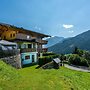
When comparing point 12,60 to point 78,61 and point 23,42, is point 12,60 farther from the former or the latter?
point 78,61

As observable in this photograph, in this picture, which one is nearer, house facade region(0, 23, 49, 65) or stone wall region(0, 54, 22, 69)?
stone wall region(0, 54, 22, 69)

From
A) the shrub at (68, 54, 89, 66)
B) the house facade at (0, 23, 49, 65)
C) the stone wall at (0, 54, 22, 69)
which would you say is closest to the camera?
the stone wall at (0, 54, 22, 69)

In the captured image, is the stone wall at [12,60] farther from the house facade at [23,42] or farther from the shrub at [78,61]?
the shrub at [78,61]

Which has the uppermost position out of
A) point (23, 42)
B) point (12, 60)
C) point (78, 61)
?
point (23, 42)

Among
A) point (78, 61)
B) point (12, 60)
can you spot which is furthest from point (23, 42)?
point (12, 60)

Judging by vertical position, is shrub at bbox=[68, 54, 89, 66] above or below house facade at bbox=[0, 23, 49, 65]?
below

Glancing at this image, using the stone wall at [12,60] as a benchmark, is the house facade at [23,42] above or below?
above

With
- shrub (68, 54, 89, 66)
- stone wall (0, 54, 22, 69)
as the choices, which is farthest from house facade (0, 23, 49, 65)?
stone wall (0, 54, 22, 69)

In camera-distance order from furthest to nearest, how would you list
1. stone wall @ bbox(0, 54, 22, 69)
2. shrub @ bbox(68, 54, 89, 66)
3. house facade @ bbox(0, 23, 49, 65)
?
shrub @ bbox(68, 54, 89, 66) < house facade @ bbox(0, 23, 49, 65) < stone wall @ bbox(0, 54, 22, 69)

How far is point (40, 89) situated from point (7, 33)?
128ft

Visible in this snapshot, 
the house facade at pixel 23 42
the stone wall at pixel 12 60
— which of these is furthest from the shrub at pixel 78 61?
the stone wall at pixel 12 60

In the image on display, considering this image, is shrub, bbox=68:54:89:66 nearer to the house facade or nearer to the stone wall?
the house facade

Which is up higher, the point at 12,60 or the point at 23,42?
the point at 23,42

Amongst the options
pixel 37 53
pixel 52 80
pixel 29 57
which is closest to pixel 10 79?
pixel 52 80
